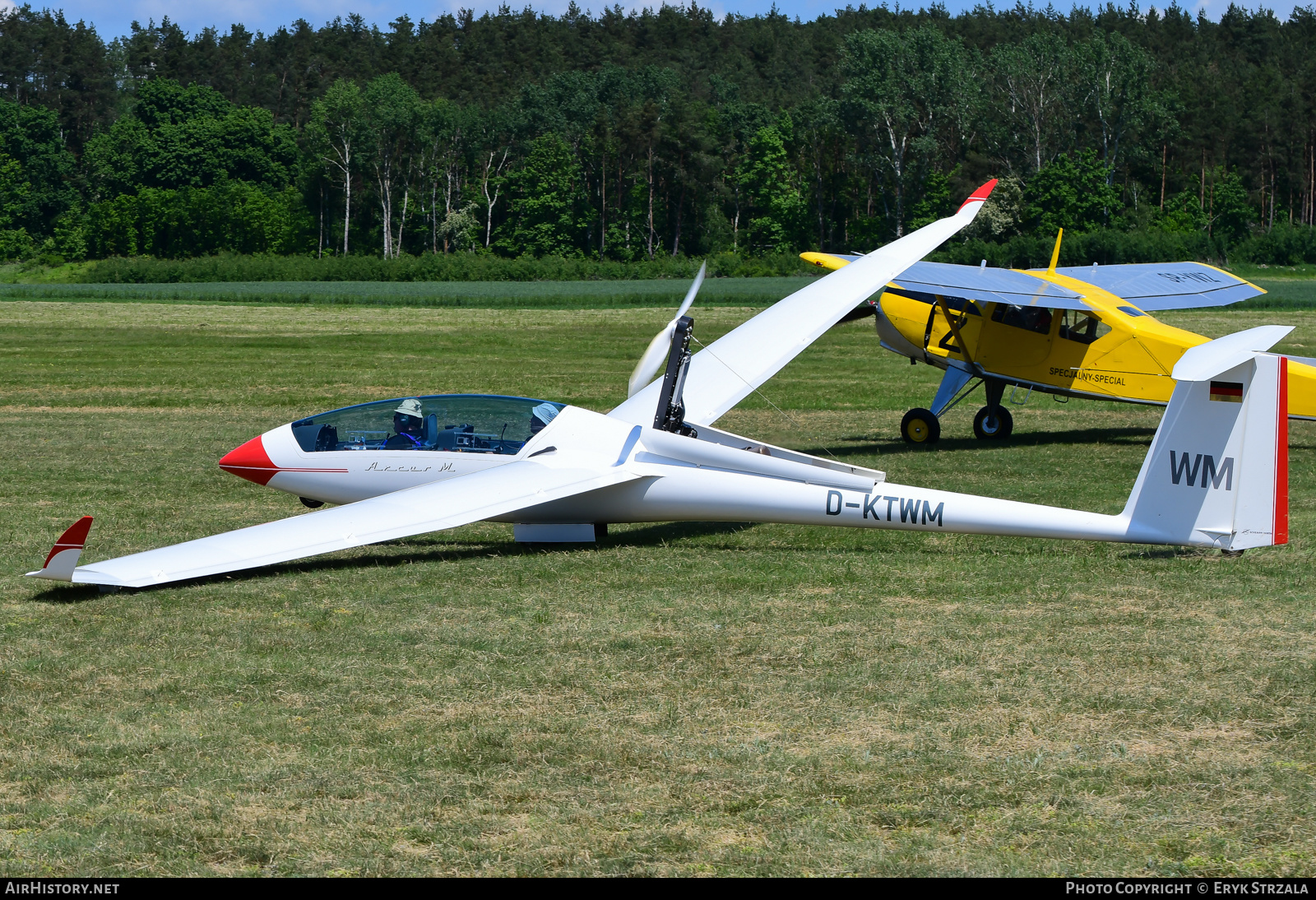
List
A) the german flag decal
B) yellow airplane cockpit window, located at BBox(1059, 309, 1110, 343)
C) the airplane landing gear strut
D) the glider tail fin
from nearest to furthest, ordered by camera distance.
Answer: the glider tail fin, the german flag decal, yellow airplane cockpit window, located at BBox(1059, 309, 1110, 343), the airplane landing gear strut

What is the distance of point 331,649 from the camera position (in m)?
8.10

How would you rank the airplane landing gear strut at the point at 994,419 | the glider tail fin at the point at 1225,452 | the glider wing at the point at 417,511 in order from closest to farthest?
the glider tail fin at the point at 1225,452, the glider wing at the point at 417,511, the airplane landing gear strut at the point at 994,419

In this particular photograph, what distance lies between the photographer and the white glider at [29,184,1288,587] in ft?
29.6

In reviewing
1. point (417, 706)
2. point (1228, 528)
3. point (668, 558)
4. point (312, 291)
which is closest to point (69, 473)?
point (668, 558)

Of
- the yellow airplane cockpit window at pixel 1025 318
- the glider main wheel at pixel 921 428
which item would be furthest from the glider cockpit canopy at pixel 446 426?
the yellow airplane cockpit window at pixel 1025 318

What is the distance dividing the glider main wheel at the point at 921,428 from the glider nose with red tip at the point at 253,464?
9744 millimetres

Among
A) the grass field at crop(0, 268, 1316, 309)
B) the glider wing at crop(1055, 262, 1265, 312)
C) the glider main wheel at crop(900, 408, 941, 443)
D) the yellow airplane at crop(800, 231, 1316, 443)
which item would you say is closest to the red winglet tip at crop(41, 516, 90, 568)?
the yellow airplane at crop(800, 231, 1316, 443)

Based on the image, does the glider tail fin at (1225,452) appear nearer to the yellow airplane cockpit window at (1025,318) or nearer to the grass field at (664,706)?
the grass field at (664,706)

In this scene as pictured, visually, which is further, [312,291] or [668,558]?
[312,291]

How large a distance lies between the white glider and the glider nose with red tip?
1 cm

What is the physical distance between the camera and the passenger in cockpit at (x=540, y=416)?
38.2 ft

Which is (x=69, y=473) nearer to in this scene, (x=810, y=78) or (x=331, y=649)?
(x=331, y=649)

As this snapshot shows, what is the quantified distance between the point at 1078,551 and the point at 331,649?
20.0 ft

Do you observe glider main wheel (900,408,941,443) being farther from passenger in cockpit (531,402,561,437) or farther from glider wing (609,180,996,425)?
passenger in cockpit (531,402,561,437)
